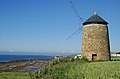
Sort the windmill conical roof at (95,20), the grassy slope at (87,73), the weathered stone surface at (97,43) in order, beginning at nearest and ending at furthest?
the grassy slope at (87,73) < the weathered stone surface at (97,43) < the windmill conical roof at (95,20)

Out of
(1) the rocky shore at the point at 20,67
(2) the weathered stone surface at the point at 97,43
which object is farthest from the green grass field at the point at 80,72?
(1) the rocky shore at the point at 20,67

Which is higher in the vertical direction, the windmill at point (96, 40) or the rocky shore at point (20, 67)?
the windmill at point (96, 40)

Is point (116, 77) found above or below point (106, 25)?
below

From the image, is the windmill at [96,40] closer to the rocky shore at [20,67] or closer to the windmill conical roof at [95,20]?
the windmill conical roof at [95,20]

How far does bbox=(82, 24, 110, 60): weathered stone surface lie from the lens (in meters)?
32.1

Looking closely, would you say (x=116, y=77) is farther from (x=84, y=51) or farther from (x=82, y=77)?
(x=84, y=51)

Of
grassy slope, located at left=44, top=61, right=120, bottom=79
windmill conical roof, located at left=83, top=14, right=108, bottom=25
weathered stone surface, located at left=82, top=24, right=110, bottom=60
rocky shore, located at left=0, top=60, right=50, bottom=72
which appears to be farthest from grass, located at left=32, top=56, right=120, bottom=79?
rocky shore, located at left=0, top=60, right=50, bottom=72

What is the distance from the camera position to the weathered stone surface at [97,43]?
32.1m

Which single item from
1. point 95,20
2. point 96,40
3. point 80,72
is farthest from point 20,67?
point 80,72

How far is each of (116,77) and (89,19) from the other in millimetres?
18968

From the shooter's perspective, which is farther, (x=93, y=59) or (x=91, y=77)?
(x=93, y=59)

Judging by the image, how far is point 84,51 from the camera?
3312 cm

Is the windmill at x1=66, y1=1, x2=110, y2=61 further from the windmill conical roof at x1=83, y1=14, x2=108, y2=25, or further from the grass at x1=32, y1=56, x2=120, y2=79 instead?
the grass at x1=32, y1=56, x2=120, y2=79

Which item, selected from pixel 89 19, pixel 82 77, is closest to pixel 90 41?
pixel 89 19
